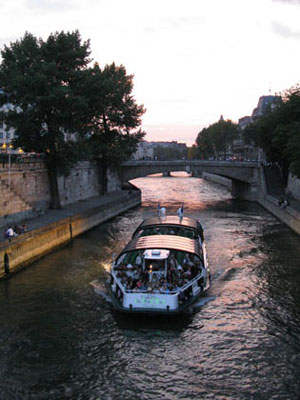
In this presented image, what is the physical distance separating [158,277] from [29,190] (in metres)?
26.1

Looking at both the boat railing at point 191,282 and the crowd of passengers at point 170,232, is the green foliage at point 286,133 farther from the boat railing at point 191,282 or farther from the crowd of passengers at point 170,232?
the boat railing at point 191,282

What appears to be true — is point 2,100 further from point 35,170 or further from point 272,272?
point 272,272

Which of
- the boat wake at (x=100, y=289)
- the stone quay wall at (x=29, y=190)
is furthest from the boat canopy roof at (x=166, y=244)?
the stone quay wall at (x=29, y=190)

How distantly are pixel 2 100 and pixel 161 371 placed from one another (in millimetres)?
35847

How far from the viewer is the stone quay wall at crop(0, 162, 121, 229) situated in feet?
133

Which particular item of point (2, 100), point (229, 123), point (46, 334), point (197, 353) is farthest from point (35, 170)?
point (229, 123)

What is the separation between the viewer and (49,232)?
35188 mm

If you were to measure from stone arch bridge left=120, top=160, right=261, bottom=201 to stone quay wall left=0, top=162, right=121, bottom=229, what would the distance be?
51.9ft

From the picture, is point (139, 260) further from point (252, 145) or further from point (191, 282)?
point (252, 145)

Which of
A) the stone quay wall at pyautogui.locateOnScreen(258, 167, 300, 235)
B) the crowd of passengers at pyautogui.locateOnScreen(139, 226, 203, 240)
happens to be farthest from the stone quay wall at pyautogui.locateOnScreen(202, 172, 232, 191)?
the crowd of passengers at pyautogui.locateOnScreen(139, 226, 203, 240)

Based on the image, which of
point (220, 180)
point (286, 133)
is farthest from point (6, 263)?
point (220, 180)

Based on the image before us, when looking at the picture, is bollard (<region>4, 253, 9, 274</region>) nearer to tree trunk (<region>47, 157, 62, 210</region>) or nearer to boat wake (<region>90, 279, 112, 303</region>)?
boat wake (<region>90, 279, 112, 303</region>)

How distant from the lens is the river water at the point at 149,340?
16.0 m

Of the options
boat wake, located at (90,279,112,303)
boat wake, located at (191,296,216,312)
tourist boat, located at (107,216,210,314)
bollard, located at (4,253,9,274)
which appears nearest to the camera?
tourist boat, located at (107,216,210,314)
